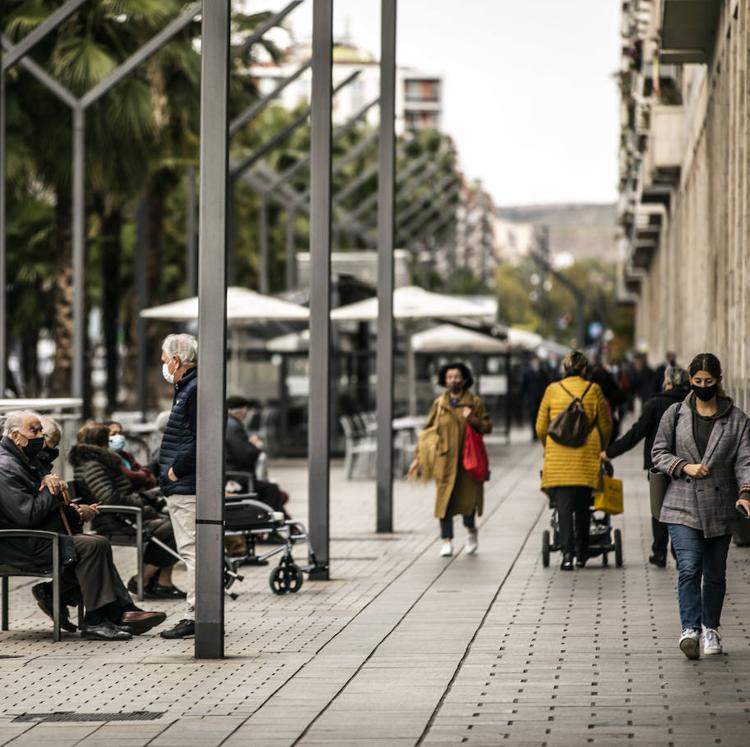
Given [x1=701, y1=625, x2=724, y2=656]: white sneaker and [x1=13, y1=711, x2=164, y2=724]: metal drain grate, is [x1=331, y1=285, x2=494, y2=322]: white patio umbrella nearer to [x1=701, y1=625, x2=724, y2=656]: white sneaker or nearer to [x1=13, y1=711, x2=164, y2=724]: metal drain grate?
[x1=701, y1=625, x2=724, y2=656]: white sneaker

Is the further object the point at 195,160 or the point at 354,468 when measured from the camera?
the point at 195,160

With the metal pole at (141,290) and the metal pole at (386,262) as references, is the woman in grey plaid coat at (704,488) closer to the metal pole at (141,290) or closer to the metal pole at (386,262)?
the metal pole at (386,262)

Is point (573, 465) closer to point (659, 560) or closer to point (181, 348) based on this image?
point (659, 560)

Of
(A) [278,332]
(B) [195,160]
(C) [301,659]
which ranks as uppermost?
(B) [195,160]

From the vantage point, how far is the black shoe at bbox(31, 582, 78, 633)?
1209cm

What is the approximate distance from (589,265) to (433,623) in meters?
171

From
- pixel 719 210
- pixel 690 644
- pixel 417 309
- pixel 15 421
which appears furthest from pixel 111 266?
pixel 690 644

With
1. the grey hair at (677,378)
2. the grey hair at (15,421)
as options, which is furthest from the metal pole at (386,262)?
the grey hair at (15,421)

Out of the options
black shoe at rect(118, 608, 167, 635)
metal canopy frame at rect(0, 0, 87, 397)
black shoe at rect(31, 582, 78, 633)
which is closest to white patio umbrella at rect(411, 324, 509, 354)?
metal canopy frame at rect(0, 0, 87, 397)

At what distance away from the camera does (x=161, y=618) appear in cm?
1189

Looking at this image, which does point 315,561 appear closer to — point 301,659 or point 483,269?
point 301,659

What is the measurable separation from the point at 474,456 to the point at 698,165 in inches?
698

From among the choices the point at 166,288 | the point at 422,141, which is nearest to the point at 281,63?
the point at 166,288

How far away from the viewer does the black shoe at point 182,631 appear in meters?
11.8
